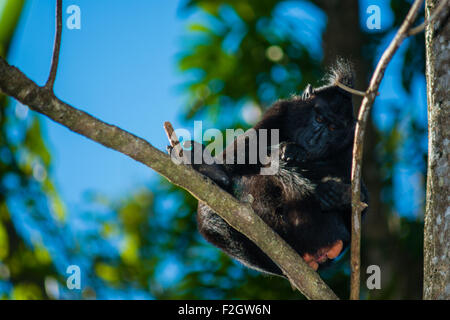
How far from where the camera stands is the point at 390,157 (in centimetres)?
707

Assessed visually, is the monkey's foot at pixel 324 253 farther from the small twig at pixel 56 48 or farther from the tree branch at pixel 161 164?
the small twig at pixel 56 48

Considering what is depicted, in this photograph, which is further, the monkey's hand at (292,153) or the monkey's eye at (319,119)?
the monkey's eye at (319,119)

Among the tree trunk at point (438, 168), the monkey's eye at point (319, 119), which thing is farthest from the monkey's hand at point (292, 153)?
the tree trunk at point (438, 168)

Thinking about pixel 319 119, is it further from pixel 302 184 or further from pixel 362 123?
pixel 362 123

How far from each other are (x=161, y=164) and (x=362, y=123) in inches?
36.1

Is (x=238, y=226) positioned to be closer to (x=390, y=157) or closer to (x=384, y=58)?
(x=384, y=58)

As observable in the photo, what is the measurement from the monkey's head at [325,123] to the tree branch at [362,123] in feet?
4.24

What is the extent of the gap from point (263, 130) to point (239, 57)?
3.39m

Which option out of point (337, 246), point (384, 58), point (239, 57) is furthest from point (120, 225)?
point (384, 58)

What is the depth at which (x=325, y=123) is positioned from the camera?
3.81 meters

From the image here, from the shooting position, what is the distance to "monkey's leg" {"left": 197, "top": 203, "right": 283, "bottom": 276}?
359 cm

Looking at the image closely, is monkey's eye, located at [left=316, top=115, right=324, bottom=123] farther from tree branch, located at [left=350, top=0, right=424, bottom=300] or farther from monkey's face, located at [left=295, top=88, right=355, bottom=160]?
tree branch, located at [left=350, top=0, right=424, bottom=300]

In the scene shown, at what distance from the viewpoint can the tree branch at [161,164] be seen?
7.63 feet

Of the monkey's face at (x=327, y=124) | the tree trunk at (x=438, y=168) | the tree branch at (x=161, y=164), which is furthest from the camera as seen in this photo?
the monkey's face at (x=327, y=124)
